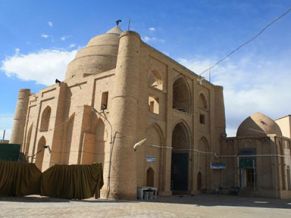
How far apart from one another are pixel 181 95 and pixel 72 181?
13.5 metres

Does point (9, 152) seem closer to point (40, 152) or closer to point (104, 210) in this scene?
point (40, 152)

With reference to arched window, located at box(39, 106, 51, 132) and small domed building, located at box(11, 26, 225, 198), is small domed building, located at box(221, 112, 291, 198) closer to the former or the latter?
small domed building, located at box(11, 26, 225, 198)

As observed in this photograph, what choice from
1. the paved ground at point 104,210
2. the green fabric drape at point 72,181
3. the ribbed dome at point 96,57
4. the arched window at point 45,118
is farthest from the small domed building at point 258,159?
the arched window at point 45,118

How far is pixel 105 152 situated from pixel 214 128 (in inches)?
476

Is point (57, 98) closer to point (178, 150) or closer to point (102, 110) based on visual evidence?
point (102, 110)

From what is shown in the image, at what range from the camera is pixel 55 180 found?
15.8m

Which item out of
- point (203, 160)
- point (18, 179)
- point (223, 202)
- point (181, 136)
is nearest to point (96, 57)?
point (181, 136)

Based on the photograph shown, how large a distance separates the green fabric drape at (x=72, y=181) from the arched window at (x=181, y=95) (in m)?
11.7

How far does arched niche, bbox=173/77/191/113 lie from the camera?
25650 millimetres

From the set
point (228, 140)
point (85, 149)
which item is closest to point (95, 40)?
point (85, 149)

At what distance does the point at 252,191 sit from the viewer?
24.8 m

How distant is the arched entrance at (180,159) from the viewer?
24.0 m

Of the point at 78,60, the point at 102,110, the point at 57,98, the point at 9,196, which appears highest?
the point at 78,60

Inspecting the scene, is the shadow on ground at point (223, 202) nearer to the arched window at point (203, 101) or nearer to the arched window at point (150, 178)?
the arched window at point (150, 178)
